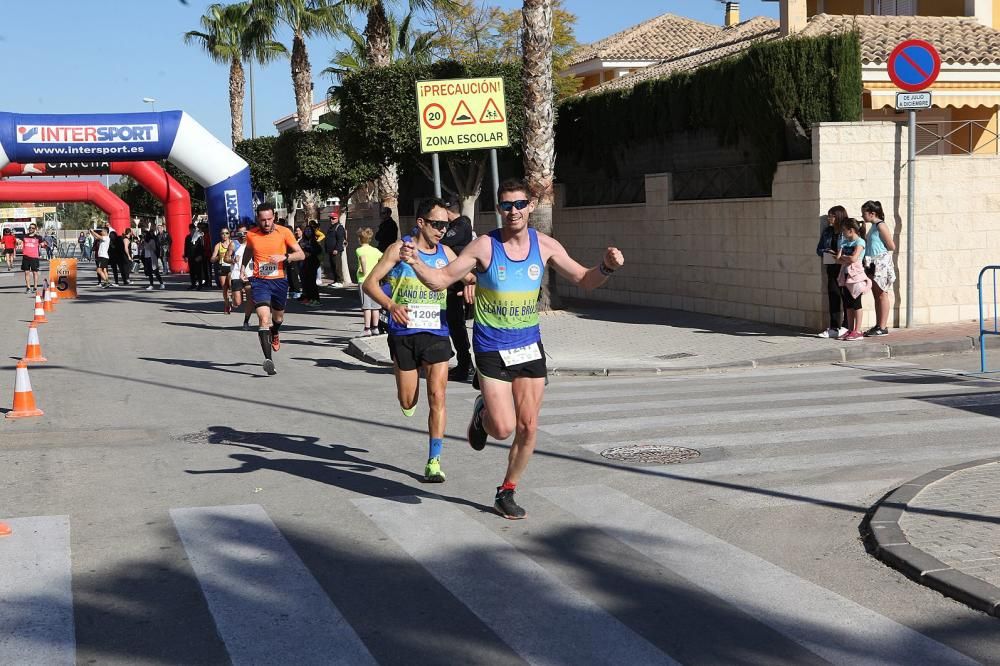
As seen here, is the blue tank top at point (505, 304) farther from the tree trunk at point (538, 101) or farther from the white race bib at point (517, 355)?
the tree trunk at point (538, 101)

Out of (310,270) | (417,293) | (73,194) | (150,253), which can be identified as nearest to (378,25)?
(310,270)

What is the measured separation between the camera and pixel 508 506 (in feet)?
23.3

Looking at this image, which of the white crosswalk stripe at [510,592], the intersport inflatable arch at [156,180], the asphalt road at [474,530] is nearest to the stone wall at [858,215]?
the asphalt road at [474,530]

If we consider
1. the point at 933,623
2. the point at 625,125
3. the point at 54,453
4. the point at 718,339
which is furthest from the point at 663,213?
the point at 933,623

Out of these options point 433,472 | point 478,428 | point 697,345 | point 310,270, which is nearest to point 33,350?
point 697,345

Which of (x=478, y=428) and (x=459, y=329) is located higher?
(x=459, y=329)

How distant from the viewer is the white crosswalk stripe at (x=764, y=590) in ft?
15.7

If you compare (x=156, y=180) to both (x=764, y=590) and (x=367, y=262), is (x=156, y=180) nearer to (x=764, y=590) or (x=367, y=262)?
(x=367, y=262)

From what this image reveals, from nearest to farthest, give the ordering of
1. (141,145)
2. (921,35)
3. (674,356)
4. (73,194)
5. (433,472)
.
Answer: (433,472) < (674,356) < (921,35) < (141,145) < (73,194)

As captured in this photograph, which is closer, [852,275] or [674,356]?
[674,356]

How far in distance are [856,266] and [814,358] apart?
1654mm

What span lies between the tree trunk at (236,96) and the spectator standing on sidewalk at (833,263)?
129ft

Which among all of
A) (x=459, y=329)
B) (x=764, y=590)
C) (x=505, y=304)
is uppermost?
(x=505, y=304)

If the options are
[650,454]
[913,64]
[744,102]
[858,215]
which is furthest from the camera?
[744,102]
